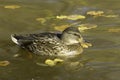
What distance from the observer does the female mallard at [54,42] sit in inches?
361

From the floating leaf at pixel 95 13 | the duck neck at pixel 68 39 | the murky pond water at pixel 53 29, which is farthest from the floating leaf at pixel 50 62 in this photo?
the floating leaf at pixel 95 13

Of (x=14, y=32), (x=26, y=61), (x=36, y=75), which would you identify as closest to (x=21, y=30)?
(x=14, y=32)

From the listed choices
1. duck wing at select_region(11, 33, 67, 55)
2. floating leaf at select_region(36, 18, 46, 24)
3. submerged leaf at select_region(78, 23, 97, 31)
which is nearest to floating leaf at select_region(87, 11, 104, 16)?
submerged leaf at select_region(78, 23, 97, 31)

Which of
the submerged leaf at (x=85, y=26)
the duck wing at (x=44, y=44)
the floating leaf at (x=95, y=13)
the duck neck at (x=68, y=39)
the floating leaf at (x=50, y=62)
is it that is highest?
the floating leaf at (x=95, y=13)

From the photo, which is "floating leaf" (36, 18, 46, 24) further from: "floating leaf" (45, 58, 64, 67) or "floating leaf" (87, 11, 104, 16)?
"floating leaf" (45, 58, 64, 67)

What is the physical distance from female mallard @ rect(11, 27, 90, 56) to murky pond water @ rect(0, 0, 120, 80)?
15 cm

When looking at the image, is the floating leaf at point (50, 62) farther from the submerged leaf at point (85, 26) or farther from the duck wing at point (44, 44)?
the submerged leaf at point (85, 26)

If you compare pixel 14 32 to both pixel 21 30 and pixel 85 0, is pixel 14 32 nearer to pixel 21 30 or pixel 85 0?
pixel 21 30

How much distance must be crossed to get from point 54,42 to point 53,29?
124 cm

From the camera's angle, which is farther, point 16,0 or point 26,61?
point 16,0

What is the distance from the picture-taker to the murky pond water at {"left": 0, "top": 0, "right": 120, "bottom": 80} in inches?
330

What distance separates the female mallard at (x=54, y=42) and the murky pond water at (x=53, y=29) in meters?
0.15

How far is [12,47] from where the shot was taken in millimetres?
9570

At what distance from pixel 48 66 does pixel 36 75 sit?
0.40m
